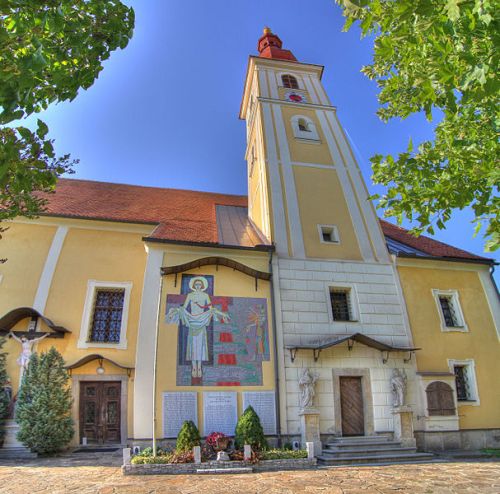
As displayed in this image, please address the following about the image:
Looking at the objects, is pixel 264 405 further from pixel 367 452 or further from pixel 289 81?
pixel 289 81

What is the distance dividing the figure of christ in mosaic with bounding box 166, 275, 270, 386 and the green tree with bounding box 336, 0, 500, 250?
640 cm

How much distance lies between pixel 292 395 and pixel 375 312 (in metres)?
4.44

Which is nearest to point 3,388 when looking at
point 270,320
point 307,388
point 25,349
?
point 25,349

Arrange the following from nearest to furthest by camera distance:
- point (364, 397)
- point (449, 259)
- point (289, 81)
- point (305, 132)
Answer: point (364, 397), point (449, 259), point (305, 132), point (289, 81)

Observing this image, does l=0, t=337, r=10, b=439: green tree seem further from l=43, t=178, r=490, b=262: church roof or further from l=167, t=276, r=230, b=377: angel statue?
l=43, t=178, r=490, b=262: church roof

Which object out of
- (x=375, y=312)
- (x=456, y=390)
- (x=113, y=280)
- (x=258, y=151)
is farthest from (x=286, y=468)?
(x=258, y=151)

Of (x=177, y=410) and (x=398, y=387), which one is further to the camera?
(x=398, y=387)

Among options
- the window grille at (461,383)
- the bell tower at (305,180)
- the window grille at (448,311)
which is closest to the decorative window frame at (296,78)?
the bell tower at (305,180)

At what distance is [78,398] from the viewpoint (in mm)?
12969

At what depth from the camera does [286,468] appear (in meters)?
9.85

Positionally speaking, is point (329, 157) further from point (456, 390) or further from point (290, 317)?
point (456, 390)

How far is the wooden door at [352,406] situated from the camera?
1271 centimetres

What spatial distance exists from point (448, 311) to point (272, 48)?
22.1 meters

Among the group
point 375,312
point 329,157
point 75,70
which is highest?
point 329,157
